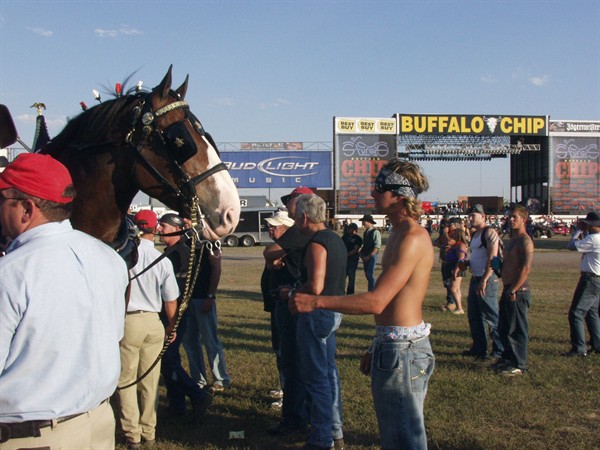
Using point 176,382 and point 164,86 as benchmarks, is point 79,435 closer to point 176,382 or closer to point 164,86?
point 164,86

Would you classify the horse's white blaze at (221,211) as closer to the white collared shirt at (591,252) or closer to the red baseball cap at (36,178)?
the red baseball cap at (36,178)

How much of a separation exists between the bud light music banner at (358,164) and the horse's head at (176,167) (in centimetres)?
4409

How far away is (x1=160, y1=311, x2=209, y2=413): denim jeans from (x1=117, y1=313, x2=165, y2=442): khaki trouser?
1.51 ft

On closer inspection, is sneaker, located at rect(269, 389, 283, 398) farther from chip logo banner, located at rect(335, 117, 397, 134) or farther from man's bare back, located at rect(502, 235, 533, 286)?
A: chip logo banner, located at rect(335, 117, 397, 134)

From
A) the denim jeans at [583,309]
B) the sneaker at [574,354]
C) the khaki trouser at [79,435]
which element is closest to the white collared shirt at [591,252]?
the denim jeans at [583,309]

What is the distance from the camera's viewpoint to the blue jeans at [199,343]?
21.7 ft

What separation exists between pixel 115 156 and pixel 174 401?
359 cm

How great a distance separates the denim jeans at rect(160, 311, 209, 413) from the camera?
5602 mm

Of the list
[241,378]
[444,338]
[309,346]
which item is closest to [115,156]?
[309,346]

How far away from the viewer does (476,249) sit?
27.0 feet

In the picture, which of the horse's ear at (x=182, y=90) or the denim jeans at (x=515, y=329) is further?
the denim jeans at (x=515, y=329)

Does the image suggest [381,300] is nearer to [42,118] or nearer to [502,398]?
[42,118]

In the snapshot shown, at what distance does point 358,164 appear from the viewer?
155 feet

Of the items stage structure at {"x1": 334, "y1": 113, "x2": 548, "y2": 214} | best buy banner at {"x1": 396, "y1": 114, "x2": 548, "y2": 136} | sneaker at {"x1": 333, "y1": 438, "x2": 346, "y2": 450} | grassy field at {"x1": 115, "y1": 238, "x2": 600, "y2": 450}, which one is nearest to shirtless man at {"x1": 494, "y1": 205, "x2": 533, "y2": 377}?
grassy field at {"x1": 115, "y1": 238, "x2": 600, "y2": 450}
